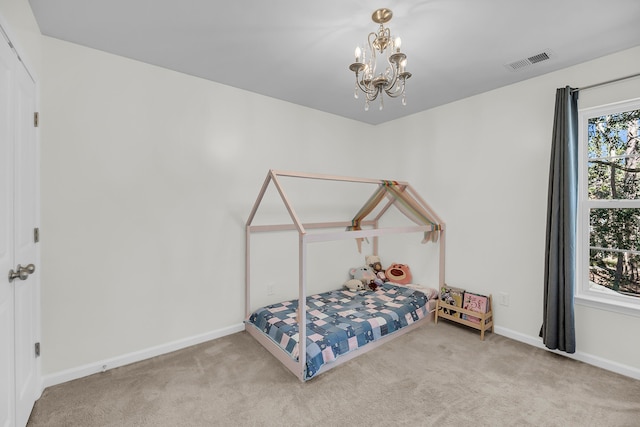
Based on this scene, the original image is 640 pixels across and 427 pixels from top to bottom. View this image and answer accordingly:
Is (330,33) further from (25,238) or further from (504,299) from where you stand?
(504,299)

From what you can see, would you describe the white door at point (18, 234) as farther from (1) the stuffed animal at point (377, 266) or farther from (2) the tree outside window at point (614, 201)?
(2) the tree outside window at point (614, 201)

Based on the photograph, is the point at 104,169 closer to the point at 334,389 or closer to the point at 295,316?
the point at 295,316

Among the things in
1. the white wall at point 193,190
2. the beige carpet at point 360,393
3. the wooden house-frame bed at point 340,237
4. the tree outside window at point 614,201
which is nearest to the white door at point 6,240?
the white wall at point 193,190

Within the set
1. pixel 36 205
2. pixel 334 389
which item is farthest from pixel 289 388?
pixel 36 205

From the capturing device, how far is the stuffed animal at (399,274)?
3609 mm

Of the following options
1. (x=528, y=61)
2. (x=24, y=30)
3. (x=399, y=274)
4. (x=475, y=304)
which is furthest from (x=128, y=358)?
(x=528, y=61)

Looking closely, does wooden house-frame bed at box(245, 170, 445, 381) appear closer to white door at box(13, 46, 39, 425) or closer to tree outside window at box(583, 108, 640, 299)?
tree outside window at box(583, 108, 640, 299)

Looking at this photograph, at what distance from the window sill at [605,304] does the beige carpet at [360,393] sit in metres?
0.48

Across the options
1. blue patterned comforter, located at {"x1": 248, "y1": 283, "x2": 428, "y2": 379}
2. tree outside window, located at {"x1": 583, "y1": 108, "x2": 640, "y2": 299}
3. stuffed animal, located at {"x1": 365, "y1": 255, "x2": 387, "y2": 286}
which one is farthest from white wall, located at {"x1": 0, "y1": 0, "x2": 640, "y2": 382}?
stuffed animal, located at {"x1": 365, "y1": 255, "x2": 387, "y2": 286}

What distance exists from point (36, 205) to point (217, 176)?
128 centimetres

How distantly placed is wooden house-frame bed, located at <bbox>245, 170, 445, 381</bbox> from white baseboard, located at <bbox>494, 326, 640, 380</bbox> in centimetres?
77

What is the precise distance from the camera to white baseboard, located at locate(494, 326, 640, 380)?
7.05 feet

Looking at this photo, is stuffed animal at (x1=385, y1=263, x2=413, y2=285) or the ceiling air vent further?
stuffed animal at (x1=385, y1=263, x2=413, y2=285)

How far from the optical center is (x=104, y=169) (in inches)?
87.7
